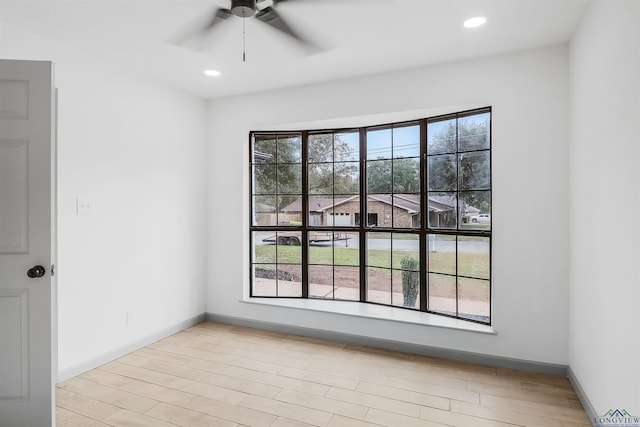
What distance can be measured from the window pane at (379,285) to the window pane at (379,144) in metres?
1.18

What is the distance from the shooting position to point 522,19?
2.46m

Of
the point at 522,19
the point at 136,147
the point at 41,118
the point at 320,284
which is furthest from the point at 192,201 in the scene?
the point at 522,19

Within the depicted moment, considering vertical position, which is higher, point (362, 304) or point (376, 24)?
point (376, 24)

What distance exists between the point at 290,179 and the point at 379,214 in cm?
108

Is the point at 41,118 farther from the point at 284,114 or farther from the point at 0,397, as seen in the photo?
the point at 284,114

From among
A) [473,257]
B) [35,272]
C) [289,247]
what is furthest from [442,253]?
[35,272]

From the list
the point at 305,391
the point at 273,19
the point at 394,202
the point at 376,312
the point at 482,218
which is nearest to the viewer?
the point at 273,19

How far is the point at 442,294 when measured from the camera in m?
3.46

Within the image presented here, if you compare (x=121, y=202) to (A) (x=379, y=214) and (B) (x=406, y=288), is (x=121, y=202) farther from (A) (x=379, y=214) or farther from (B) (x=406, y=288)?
(B) (x=406, y=288)

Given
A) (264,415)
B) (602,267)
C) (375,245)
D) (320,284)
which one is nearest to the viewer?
(602,267)

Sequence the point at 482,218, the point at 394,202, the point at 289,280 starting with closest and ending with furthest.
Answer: the point at 482,218
the point at 394,202
the point at 289,280

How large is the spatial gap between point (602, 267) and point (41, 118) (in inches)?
131

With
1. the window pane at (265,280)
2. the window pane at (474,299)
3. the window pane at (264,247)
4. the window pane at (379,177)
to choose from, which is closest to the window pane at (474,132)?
the window pane at (379,177)

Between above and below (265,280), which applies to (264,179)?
above
